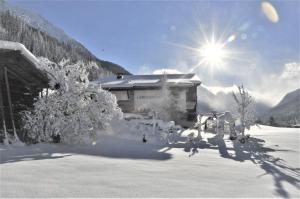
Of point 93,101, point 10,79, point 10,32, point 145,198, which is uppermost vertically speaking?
point 10,32

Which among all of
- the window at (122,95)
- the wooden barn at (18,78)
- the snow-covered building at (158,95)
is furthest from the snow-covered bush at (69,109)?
the window at (122,95)

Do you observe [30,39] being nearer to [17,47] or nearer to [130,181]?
[17,47]

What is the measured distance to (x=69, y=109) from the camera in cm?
1401

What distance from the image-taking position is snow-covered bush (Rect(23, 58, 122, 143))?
534 inches

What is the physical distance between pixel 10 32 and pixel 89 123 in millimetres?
101816

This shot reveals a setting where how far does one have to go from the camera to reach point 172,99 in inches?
1170

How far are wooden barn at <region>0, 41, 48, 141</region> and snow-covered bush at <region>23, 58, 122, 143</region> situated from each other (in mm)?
599

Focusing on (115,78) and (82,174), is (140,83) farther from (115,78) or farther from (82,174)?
(82,174)

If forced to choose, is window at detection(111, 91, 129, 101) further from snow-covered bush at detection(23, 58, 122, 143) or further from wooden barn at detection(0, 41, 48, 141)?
snow-covered bush at detection(23, 58, 122, 143)

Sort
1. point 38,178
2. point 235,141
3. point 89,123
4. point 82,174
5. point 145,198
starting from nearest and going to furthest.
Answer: point 145,198 → point 38,178 → point 82,174 → point 89,123 → point 235,141

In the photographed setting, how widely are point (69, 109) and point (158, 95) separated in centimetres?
1672

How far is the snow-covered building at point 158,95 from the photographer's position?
29688 millimetres

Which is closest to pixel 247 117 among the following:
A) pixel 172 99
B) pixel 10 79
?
pixel 172 99

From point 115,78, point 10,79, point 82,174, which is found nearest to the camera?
point 82,174
